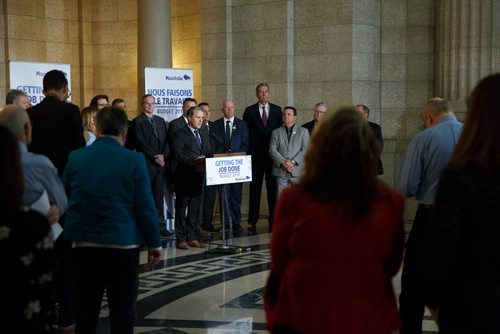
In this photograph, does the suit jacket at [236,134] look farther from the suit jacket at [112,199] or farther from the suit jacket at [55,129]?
the suit jacket at [112,199]

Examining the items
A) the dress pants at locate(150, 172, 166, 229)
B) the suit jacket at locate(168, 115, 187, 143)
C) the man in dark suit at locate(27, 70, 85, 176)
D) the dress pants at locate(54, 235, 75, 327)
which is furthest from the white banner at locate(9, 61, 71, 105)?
the dress pants at locate(54, 235, 75, 327)

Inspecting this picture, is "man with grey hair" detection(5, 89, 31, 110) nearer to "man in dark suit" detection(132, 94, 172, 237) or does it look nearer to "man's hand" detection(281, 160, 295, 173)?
"man in dark suit" detection(132, 94, 172, 237)

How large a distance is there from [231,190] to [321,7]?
3545mm

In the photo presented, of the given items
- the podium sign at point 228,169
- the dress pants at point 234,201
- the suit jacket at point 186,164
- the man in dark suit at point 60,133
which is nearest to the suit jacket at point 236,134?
the dress pants at point 234,201


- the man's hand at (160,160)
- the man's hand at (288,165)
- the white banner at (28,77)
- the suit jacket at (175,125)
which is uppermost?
the white banner at (28,77)

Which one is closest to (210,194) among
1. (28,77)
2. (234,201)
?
(234,201)

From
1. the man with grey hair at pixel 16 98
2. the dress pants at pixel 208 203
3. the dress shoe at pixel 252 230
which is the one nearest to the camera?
the man with grey hair at pixel 16 98

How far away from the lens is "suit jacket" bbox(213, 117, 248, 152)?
435 inches

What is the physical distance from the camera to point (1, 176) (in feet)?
9.61

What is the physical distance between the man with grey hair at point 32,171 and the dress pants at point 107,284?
0.32m

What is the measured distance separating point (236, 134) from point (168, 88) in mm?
1816

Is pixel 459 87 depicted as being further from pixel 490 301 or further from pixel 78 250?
pixel 490 301

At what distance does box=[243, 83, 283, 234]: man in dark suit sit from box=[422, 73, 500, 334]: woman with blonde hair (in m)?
8.13

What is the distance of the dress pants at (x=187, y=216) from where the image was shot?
9.73m
